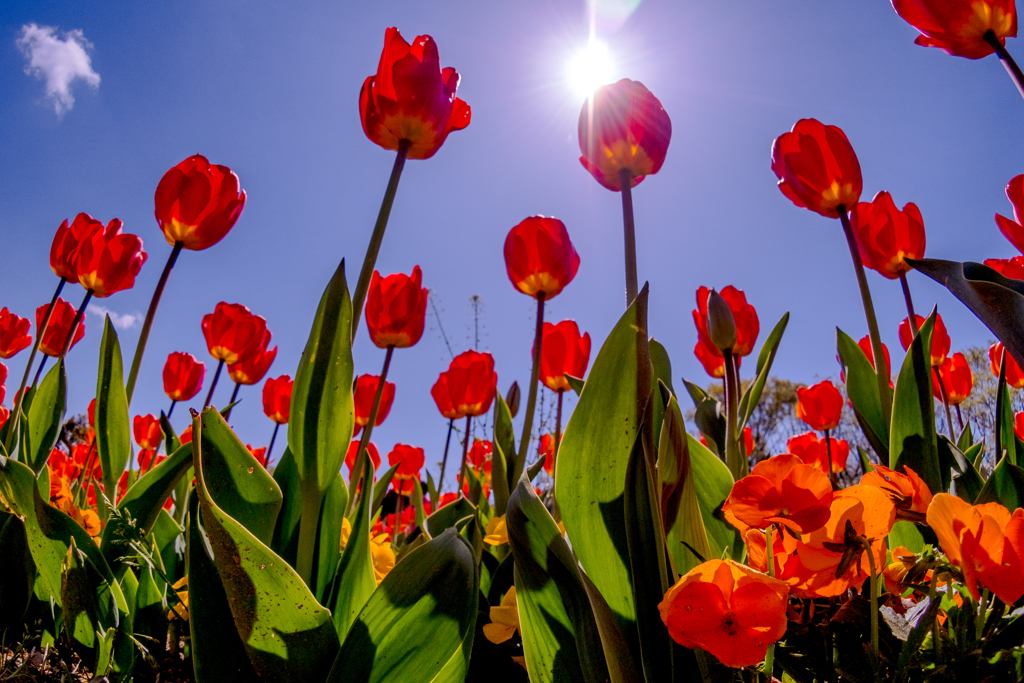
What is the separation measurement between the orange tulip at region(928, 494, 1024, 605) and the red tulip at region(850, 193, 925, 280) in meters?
1.34

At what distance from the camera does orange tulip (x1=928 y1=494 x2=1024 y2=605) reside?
1.55 ft

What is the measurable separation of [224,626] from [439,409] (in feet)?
5.66

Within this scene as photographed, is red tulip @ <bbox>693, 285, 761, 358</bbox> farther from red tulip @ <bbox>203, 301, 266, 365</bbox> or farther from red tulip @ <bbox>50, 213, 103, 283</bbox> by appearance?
red tulip @ <bbox>50, 213, 103, 283</bbox>

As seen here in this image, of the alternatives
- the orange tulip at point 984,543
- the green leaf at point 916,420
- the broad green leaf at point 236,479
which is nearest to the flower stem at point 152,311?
the broad green leaf at point 236,479

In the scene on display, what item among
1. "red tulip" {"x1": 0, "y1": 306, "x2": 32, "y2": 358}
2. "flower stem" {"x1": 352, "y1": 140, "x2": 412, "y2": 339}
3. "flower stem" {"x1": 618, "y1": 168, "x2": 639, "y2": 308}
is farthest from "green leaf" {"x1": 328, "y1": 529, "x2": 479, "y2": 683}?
"red tulip" {"x1": 0, "y1": 306, "x2": 32, "y2": 358}

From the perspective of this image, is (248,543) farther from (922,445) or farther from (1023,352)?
(922,445)

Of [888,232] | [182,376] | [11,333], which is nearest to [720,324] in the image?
[888,232]

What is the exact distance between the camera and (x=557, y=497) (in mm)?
697

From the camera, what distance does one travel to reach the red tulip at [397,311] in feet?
4.74

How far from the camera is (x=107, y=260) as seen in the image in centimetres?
164

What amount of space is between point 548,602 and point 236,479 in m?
0.49

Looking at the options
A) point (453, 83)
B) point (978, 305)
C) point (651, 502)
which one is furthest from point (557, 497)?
point (453, 83)

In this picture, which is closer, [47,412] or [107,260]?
[47,412]

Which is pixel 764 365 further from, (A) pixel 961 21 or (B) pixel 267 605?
(B) pixel 267 605
